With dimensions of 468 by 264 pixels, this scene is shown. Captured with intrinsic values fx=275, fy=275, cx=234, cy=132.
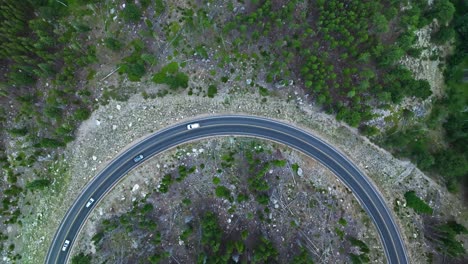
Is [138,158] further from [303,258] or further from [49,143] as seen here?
[303,258]

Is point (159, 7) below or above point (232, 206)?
above


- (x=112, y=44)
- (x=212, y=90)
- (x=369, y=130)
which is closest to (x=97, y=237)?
(x=212, y=90)

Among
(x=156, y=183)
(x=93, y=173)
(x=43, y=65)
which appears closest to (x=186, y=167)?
(x=156, y=183)

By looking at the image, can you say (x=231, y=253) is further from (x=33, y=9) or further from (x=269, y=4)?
(x=33, y=9)

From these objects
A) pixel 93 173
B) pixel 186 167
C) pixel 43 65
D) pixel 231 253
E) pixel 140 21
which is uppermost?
pixel 140 21

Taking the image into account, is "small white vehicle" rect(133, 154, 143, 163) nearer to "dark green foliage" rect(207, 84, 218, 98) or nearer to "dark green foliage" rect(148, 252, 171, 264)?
"dark green foliage" rect(207, 84, 218, 98)
